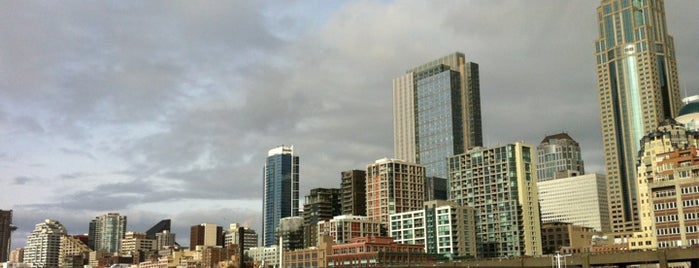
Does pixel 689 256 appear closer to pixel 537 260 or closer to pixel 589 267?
pixel 589 267

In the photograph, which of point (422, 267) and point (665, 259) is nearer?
point (665, 259)

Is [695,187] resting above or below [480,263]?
above

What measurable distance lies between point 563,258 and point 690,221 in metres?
43.3

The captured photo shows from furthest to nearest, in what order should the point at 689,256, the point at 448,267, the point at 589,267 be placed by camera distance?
1. the point at 448,267
2. the point at 589,267
3. the point at 689,256

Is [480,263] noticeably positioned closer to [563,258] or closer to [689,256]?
[563,258]

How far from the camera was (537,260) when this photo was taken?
592ft

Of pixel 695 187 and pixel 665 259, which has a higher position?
pixel 695 187

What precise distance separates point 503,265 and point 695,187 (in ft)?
194

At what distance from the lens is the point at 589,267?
573 feet

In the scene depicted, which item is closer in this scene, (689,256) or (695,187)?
(689,256)

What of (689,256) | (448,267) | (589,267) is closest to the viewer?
(689,256)

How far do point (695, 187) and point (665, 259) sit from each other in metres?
48.3

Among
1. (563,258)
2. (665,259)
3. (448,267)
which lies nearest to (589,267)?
(563,258)

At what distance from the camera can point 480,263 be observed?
192m
